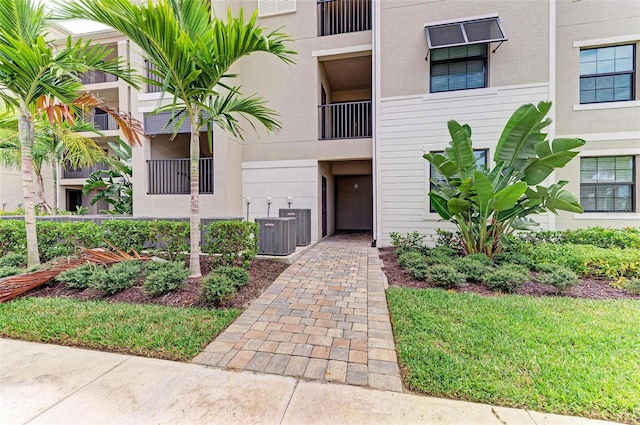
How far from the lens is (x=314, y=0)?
9641 mm

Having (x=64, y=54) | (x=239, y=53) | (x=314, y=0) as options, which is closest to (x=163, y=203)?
(x=64, y=54)

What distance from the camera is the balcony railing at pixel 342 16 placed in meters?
9.77

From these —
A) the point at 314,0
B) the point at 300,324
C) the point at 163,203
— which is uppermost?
Answer: the point at 314,0

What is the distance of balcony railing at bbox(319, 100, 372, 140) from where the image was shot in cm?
1007

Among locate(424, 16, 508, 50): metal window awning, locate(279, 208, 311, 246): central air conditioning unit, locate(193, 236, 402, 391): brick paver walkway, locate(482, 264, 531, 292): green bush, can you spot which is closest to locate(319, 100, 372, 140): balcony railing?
locate(424, 16, 508, 50): metal window awning

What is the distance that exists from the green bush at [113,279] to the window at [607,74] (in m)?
12.5

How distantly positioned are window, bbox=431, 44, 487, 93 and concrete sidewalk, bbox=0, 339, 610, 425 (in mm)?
8928

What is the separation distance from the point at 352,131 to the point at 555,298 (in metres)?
7.89

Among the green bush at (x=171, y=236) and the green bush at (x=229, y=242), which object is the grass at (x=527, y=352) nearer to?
the green bush at (x=229, y=242)

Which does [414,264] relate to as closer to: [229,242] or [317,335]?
[317,335]

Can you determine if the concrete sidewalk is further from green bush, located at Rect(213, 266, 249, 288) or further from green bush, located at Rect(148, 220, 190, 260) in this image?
green bush, located at Rect(148, 220, 190, 260)

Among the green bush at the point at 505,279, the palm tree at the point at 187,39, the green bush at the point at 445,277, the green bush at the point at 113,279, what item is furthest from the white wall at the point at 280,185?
the green bush at the point at 505,279

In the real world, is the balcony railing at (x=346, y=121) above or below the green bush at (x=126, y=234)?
above

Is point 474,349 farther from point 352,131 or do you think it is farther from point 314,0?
point 314,0
